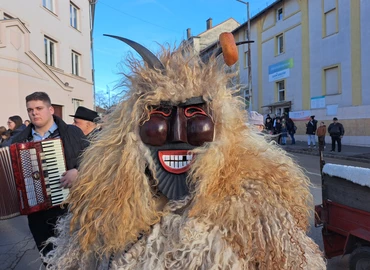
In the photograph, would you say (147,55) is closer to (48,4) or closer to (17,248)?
(17,248)

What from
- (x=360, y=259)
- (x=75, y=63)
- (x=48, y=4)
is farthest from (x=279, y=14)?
(x=360, y=259)

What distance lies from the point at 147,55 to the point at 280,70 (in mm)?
19756

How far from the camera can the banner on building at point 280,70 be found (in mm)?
18859

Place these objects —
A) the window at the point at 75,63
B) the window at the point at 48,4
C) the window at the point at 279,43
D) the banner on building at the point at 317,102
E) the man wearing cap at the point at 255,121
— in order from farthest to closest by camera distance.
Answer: the window at the point at 279,43, the window at the point at 75,63, the banner on building at the point at 317,102, the window at the point at 48,4, the man wearing cap at the point at 255,121

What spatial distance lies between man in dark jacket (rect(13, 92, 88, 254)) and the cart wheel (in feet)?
8.57

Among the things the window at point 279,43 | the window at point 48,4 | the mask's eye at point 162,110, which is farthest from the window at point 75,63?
the mask's eye at point 162,110

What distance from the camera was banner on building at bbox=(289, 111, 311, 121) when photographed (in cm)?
1755

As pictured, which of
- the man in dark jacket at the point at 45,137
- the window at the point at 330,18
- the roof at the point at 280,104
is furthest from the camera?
the roof at the point at 280,104

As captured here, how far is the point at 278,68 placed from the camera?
19.8 m

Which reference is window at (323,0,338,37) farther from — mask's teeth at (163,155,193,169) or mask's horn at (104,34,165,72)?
mask's teeth at (163,155,193,169)

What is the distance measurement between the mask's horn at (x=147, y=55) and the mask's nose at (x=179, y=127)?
20 cm

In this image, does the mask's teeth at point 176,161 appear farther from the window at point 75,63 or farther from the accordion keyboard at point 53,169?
the window at point 75,63

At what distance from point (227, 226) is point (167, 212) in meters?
0.24

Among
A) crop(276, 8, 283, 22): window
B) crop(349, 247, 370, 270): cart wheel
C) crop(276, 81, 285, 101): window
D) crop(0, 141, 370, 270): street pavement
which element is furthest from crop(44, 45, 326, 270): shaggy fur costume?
crop(276, 8, 283, 22): window
